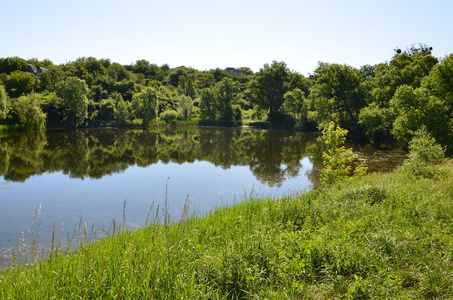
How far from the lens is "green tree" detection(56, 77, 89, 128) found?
5209cm

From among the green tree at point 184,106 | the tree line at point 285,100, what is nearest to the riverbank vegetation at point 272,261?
the tree line at point 285,100

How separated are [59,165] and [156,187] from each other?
10.7 metres

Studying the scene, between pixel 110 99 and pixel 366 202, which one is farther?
pixel 110 99

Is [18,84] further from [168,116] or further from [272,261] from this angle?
[272,261]

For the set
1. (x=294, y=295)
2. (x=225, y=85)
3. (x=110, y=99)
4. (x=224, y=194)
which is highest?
(x=225, y=85)

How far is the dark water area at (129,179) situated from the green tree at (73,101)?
2205 cm

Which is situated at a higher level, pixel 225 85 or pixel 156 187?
pixel 225 85

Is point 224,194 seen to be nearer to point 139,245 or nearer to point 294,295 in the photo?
point 139,245

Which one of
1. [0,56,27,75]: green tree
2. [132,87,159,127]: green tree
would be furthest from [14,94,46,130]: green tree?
[0,56,27,75]: green tree

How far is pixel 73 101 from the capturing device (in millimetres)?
51969

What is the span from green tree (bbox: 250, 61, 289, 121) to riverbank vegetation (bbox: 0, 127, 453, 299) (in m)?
62.6

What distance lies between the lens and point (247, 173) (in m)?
21.4

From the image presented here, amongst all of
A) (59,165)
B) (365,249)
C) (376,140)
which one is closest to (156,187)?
(59,165)

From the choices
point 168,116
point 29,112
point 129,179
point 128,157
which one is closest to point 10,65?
point 29,112
